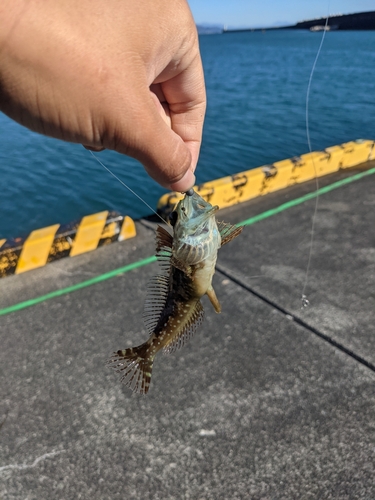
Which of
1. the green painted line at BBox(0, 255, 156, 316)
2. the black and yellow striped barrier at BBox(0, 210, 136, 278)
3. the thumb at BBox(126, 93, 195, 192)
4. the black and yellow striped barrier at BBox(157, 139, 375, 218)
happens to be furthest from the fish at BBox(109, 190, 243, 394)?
the black and yellow striped barrier at BBox(157, 139, 375, 218)

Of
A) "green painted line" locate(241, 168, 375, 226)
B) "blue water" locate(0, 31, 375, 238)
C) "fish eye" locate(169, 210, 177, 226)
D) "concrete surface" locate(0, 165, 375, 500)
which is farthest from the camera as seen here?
"blue water" locate(0, 31, 375, 238)

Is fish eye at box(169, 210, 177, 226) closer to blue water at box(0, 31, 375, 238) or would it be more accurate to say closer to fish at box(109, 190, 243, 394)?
fish at box(109, 190, 243, 394)

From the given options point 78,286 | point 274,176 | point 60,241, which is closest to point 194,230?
point 78,286

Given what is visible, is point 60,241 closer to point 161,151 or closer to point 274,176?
point 274,176

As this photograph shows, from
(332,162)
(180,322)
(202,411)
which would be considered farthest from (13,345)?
(332,162)

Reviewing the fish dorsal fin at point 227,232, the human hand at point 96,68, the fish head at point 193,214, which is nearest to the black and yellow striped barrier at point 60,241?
the fish dorsal fin at point 227,232

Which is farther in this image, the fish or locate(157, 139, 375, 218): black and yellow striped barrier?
locate(157, 139, 375, 218): black and yellow striped barrier
